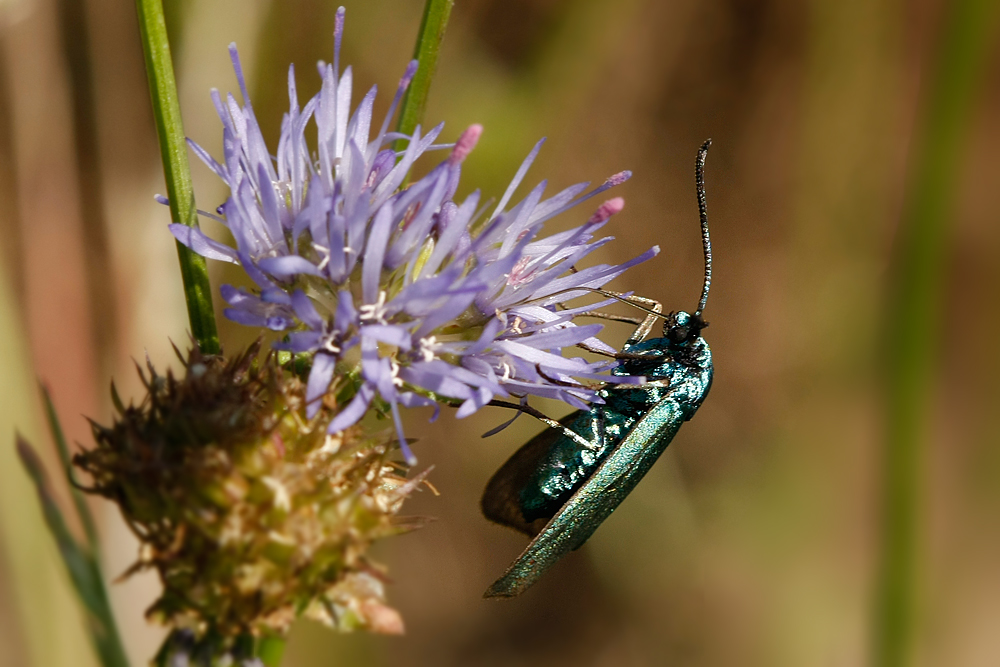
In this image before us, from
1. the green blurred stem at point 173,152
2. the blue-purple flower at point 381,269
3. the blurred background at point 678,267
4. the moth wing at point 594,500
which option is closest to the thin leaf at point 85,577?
the green blurred stem at point 173,152

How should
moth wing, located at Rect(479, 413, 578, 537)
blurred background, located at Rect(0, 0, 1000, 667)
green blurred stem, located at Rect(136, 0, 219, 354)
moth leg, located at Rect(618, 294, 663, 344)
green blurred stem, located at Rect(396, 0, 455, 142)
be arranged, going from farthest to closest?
blurred background, located at Rect(0, 0, 1000, 667), moth leg, located at Rect(618, 294, 663, 344), moth wing, located at Rect(479, 413, 578, 537), green blurred stem, located at Rect(396, 0, 455, 142), green blurred stem, located at Rect(136, 0, 219, 354)

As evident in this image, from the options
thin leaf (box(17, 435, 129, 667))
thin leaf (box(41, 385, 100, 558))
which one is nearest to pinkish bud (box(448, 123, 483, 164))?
thin leaf (box(41, 385, 100, 558))

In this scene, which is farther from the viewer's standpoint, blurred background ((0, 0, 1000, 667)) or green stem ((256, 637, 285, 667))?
blurred background ((0, 0, 1000, 667))

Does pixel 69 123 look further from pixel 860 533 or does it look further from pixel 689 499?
Answer: pixel 860 533

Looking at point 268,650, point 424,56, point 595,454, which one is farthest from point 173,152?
point 595,454

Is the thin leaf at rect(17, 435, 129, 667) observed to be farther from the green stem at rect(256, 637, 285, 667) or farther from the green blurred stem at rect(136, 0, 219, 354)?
the green blurred stem at rect(136, 0, 219, 354)
